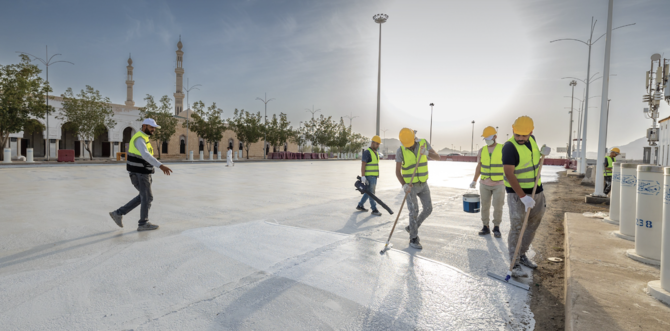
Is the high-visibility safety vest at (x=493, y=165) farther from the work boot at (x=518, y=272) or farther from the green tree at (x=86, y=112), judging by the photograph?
the green tree at (x=86, y=112)

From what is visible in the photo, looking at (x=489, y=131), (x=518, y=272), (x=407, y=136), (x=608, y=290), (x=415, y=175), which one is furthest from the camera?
(x=489, y=131)

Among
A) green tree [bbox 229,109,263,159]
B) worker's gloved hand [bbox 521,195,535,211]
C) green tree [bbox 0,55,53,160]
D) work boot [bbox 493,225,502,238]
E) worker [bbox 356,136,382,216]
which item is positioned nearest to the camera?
worker's gloved hand [bbox 521,195,535,211]

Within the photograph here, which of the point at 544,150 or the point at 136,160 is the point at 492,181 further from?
the point at 136,160

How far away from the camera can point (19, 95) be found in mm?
29656

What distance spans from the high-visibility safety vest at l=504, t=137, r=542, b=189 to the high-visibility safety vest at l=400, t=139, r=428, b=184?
135 centimetres

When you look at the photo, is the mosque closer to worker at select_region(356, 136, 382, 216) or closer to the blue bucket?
worker at select_region(356, 136, 382, 216)

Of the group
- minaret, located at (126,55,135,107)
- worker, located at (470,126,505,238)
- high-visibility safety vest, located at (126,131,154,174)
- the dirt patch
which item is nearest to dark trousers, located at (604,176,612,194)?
the dirt patch

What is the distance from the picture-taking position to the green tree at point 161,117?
42.5 m

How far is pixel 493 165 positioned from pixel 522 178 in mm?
1955

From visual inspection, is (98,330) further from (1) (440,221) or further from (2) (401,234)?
(1) (440,221)

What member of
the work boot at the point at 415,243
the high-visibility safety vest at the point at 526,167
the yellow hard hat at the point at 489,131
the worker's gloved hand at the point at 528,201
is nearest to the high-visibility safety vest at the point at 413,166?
the work boot at the point at 415,243

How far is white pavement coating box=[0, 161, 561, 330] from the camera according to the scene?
3.04 m

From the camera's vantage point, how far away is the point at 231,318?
9.86 feet

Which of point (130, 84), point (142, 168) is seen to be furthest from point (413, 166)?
point (130, 84)
